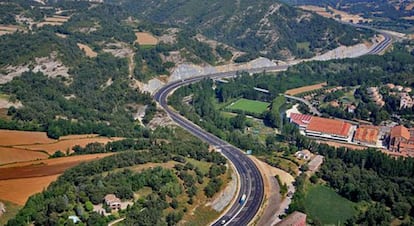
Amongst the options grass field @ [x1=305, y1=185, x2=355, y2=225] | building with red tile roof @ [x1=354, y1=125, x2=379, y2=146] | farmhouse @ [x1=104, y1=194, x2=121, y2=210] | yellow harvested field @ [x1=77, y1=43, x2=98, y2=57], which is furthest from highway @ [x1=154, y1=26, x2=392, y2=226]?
building with red tile roof @ [x1=354, y1=125, x2=379, y2=146]

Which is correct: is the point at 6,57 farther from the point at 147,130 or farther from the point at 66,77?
the point at 147,130

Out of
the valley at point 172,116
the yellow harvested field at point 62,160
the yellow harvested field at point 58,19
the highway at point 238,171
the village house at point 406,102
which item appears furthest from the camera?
the yellow harvested field at point 58,19

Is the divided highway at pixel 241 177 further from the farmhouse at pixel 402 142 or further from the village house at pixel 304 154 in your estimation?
the farmhouse at pixel 402 142

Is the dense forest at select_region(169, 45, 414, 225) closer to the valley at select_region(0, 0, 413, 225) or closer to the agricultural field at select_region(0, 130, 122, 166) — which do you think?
the valley at select_region(0, 0, 413, 225)

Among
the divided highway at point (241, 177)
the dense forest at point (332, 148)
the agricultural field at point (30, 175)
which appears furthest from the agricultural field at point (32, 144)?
the dense forest at point (332, 148)

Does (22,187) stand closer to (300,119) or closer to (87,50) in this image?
(300,119)

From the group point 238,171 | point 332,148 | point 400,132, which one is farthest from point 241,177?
point 400,132
